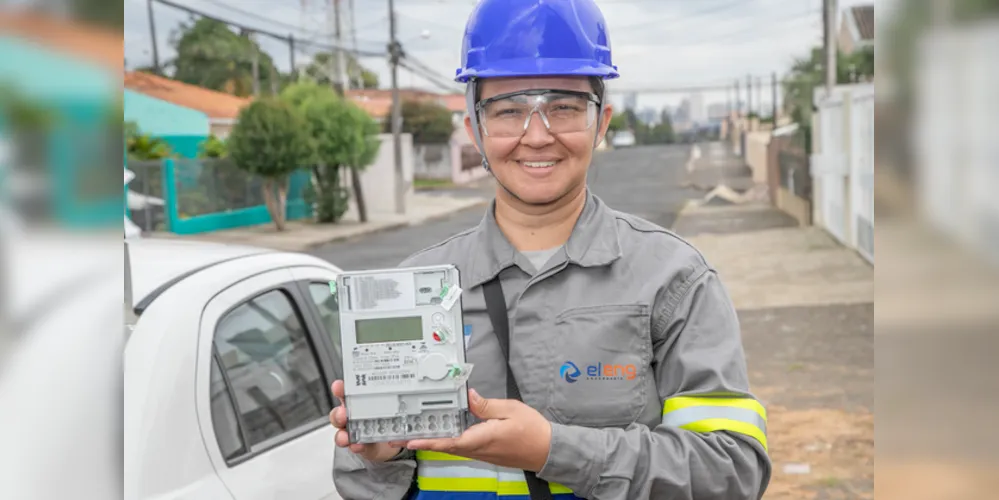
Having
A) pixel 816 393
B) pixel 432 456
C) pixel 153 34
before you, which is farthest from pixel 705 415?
pixel 153 34

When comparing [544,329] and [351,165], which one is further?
[351,165]

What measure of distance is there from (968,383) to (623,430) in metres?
1.81

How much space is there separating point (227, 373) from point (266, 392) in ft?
0.68

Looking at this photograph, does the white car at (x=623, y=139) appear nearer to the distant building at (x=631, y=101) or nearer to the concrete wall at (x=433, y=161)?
the distant building at (x=631, y=101)

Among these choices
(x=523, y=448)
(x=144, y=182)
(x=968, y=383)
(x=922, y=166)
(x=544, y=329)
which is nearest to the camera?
(x=523, y=448)

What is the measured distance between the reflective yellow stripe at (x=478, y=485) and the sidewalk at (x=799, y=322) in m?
3.70

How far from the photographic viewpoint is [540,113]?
4.91ft

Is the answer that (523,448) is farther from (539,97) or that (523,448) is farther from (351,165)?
(351,165)

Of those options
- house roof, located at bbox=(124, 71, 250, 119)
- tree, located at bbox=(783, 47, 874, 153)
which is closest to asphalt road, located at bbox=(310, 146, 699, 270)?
tree, located at bbox=(783, 47, 874, 153)

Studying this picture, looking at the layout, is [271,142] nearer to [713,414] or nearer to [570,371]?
[570,371]

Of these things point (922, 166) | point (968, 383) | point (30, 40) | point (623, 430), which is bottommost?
point (968, 383)

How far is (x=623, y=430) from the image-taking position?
1.43 m

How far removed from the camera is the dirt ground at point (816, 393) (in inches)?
191

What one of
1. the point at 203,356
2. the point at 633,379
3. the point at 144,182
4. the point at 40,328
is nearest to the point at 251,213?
the point at 144,182
